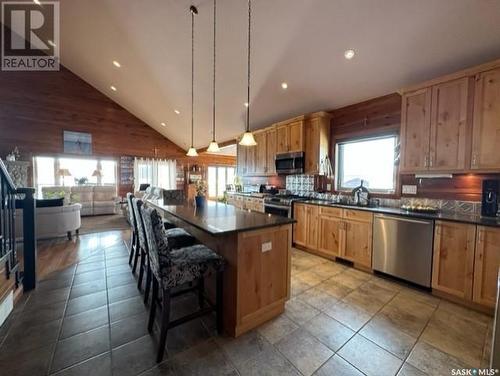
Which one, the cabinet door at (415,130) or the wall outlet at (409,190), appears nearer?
the cabinet door at (415,130)

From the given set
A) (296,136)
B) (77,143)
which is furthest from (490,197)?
(77,143)

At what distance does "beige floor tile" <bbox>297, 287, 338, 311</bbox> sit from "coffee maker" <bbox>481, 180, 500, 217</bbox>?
1962 millimetres

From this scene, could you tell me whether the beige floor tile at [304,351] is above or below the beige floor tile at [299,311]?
below

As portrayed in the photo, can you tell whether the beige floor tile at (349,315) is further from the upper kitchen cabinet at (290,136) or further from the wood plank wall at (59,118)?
the wood plank wall at (59,118)

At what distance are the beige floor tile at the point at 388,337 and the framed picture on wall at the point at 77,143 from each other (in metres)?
9.14

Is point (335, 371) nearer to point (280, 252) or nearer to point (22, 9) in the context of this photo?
point (280, 252)

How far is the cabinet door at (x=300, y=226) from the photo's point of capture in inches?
150

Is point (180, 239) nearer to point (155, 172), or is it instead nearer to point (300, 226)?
point (300, 226)

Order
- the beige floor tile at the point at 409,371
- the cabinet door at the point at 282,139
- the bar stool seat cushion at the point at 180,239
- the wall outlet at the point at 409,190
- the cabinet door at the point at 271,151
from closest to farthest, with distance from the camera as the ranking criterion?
the beige floor tile at the point at 409,371 → the bar stool seat cushion at the point at 180,239 → the wall outlet at the point at 409,190 → the cabinet door at the point at 282,139 → the cabinet door at the point at 271,151

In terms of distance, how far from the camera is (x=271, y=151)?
197 inches

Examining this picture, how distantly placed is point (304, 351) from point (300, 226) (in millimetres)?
2353

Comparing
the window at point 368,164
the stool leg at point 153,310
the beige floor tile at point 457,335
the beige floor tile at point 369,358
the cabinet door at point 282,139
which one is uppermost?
the cabinet door at point 282,139

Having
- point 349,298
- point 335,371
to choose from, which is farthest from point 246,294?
point 349,298

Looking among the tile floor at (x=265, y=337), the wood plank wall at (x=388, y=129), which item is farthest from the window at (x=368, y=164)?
the tile floor at (x=265, y=337)
